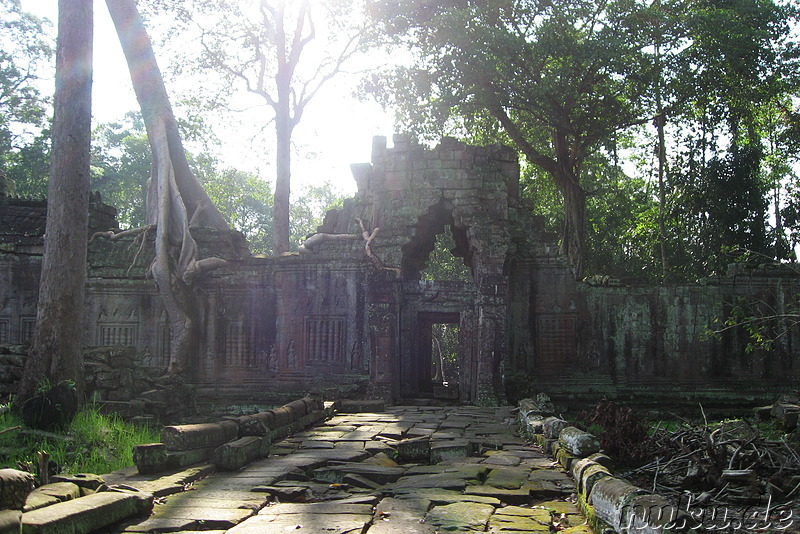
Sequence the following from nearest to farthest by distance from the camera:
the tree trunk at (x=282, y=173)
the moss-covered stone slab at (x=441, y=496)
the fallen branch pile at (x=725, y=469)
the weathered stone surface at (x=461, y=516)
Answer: the weathered stone surface at (x=461, y=516) → the moss-covered stone slab at (x=441, y=496) → the fallen branch pile at (x=725, y=469) → the tree trunk at (x=282, y=173)

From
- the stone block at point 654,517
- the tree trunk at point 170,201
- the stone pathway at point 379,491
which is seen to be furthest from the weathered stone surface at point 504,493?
the tree trunk at point 170,201

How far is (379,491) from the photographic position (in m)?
5.67

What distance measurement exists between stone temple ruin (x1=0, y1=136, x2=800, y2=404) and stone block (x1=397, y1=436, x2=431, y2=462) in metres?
5.29

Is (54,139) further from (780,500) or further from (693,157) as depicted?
(693,157)

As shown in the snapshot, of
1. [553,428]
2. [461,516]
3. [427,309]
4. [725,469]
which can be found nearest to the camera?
[461,516]

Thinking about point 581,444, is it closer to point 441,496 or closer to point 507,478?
point 507,478

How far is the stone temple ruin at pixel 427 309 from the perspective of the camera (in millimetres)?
13047

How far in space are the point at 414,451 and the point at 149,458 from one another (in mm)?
2577

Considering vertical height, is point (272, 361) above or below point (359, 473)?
above

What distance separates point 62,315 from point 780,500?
27.0 feet

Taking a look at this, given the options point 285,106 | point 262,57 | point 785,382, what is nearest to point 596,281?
point 785,382

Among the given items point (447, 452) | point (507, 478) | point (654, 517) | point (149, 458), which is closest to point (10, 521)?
point (149, 458)

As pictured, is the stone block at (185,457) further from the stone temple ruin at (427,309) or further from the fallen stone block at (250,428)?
the stone temple ruin at (427,309)

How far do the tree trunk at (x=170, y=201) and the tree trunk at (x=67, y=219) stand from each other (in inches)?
149
